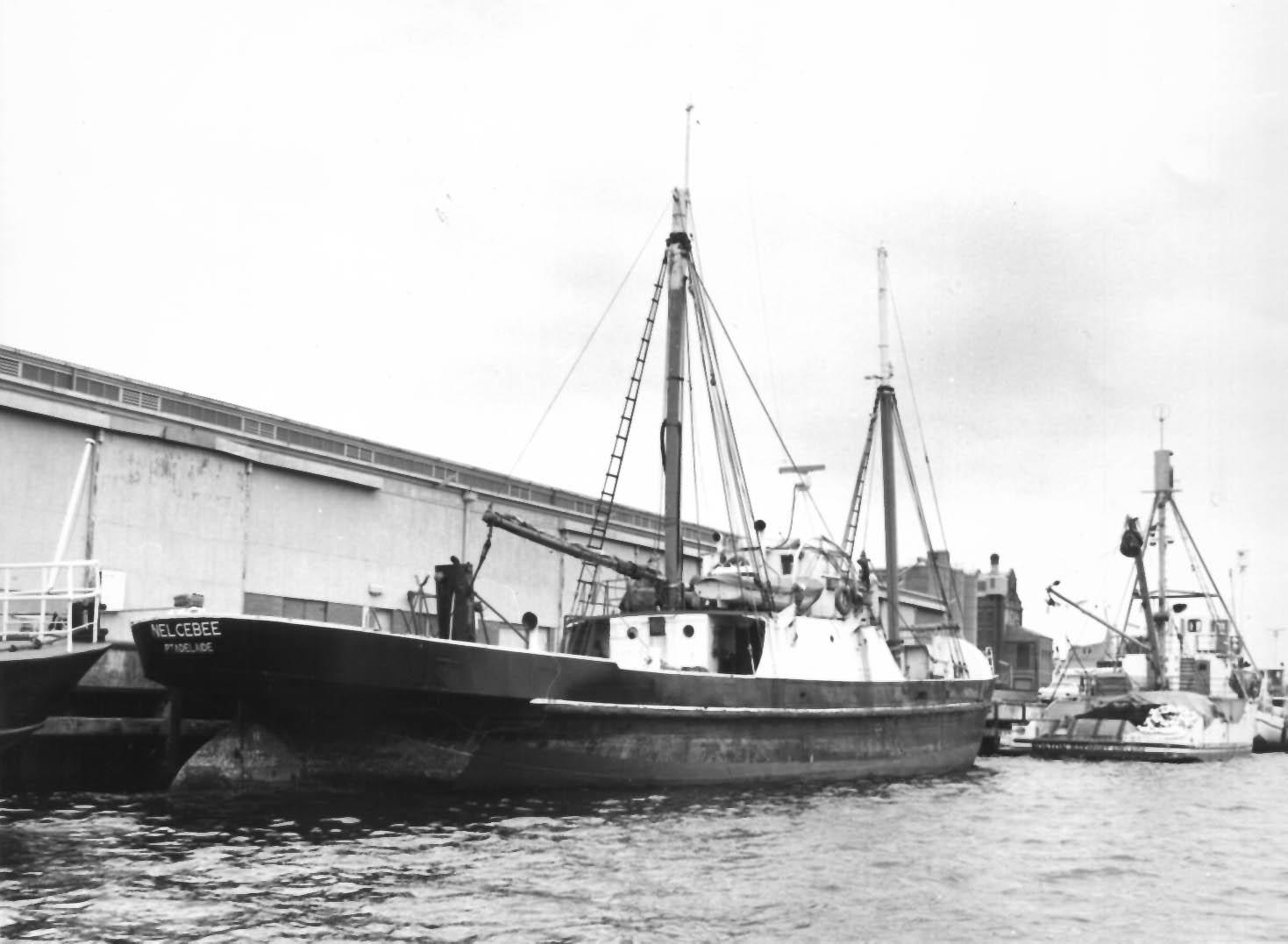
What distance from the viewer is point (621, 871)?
507 inches

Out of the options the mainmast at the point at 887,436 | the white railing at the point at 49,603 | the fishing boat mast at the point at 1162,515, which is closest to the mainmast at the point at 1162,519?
the fishing boat mast at the point at 1162,515

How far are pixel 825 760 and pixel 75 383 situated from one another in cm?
1605

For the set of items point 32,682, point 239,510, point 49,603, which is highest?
point 239,510

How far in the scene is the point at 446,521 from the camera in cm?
3209

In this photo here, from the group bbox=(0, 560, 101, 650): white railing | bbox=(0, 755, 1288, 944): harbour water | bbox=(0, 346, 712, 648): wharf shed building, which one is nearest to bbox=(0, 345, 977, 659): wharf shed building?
bbox=(0, 346, 712, 648): wharf shed building

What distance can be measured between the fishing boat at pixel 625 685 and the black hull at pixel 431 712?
0.08 ft

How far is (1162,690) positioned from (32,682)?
121ft

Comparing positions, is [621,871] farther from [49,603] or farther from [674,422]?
[49,603]

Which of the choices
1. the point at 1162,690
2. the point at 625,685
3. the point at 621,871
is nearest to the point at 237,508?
the point at 625,685

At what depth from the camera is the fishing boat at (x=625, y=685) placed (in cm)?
1742

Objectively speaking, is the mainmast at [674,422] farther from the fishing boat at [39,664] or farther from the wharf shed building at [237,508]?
the fishing boat at [39,664]

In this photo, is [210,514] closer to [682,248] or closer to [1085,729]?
[682,248]

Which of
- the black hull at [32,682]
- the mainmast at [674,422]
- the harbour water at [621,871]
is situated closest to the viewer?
the harbour water at [621,871]

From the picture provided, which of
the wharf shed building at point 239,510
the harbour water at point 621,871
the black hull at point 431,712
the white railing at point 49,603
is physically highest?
Answer: the wharf shed building at point 239,510
